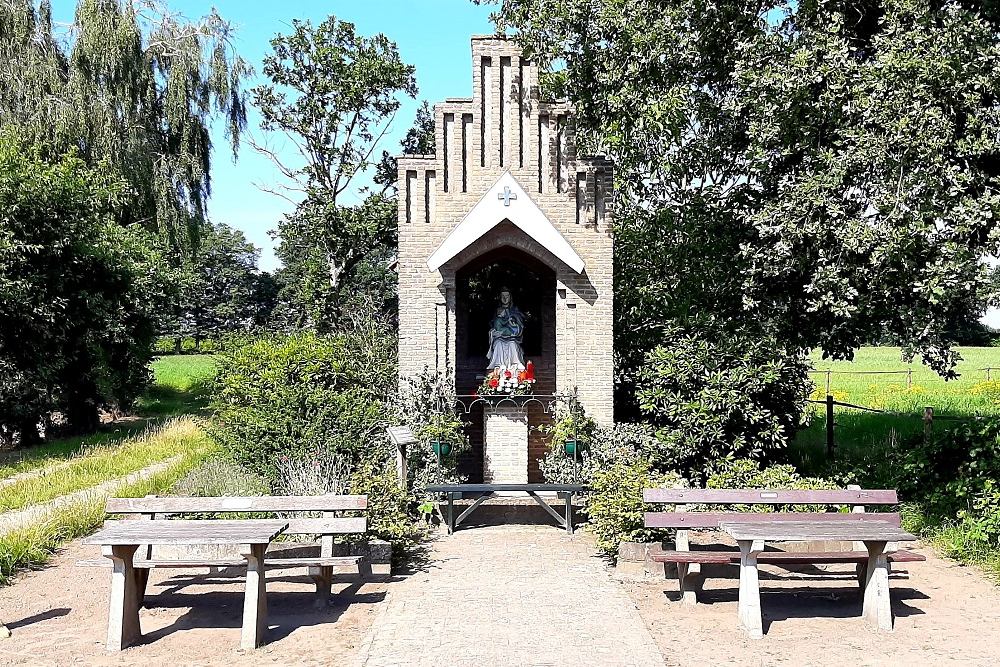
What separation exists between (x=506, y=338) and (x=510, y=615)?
6.41 metres

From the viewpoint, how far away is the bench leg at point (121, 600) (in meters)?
6.61

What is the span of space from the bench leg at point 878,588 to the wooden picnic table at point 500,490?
436 centimetres

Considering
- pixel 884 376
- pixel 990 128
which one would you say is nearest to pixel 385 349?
pixel 990 128

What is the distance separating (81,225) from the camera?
61.9 ft

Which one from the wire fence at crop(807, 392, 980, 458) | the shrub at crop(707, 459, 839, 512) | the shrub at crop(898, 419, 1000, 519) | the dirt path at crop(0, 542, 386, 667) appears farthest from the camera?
the wire fence at crop(807, 392, 980, 458)

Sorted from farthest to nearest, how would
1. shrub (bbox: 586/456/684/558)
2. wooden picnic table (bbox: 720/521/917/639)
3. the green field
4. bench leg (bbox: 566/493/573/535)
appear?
the green field → bench leg (bbox: 566/493/573/535) → shrub (bbox: 586/456/684/558) → wooden picnic table (bbox: 720/521/917/639)

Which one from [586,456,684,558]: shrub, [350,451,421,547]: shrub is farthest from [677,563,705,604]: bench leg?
[350,451,421,547]: shrub

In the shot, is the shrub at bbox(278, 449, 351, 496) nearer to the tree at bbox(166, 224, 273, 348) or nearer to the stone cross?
the stone cross

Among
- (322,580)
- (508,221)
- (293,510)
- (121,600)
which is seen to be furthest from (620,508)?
(121,600)

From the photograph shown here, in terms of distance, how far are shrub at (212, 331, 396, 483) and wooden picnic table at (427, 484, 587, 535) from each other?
202 centimetres

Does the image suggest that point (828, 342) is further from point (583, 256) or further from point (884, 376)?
point (884, 376)

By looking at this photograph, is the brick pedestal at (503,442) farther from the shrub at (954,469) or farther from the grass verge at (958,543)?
the shrub at (954,469)

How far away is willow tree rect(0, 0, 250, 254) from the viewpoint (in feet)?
72.6

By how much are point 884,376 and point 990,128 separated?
2782cm
